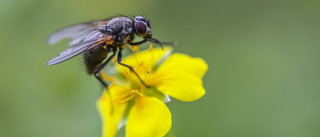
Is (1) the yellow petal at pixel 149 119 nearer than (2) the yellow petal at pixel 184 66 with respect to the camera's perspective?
Yes

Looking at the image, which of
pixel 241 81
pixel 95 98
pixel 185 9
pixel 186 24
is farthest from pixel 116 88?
pixel 185 9

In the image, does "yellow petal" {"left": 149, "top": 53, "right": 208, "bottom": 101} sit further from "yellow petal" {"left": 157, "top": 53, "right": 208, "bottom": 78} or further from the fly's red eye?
the fly's red eye

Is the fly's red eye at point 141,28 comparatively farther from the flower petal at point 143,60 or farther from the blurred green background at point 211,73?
the blurred green background at point 211,73

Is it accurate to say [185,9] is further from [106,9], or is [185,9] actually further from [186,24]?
[106,9]

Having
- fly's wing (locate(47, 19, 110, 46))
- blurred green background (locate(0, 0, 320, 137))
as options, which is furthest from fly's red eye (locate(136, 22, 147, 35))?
blurred green background (locate(0, 0, 320, 137))

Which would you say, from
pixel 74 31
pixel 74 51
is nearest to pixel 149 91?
pixel 74 51

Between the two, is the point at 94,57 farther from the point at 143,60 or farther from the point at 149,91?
the point at 149,91

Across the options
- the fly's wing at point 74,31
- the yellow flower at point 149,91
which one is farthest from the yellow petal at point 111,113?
the fly's wing at point 74,31

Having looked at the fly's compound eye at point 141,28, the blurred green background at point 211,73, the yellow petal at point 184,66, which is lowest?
the blurred green background at point 211,73
